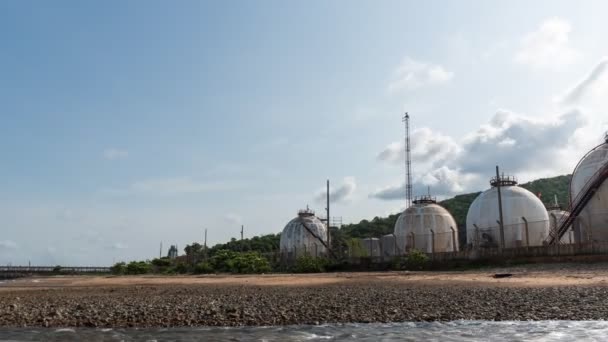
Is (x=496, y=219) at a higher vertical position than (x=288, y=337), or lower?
higher

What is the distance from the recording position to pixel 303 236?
7594cm

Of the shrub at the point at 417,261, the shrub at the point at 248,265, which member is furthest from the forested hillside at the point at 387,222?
the shrub at the point at 417,261

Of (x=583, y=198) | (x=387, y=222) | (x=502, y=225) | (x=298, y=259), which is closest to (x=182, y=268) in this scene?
(x=298, y=259)

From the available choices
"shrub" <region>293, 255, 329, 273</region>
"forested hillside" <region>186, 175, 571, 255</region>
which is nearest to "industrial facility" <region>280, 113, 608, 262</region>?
"shrub" <region>293, 255, 329, 273</region>

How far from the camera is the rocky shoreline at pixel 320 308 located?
49.4 feet

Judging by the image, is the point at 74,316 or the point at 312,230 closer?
the point at 74,316

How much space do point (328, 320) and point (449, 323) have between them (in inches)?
135

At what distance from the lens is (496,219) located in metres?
55.0

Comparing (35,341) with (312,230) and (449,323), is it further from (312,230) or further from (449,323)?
(312,230)

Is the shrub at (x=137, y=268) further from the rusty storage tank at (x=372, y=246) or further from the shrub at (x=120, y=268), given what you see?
the rusty storage tank at (x=372, y=246)

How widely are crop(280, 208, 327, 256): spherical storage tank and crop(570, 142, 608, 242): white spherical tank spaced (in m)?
34.4

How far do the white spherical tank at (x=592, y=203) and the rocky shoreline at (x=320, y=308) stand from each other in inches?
1175

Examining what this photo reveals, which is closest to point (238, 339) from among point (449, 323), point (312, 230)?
point (449, 323)

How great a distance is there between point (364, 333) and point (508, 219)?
46905 millimetres
